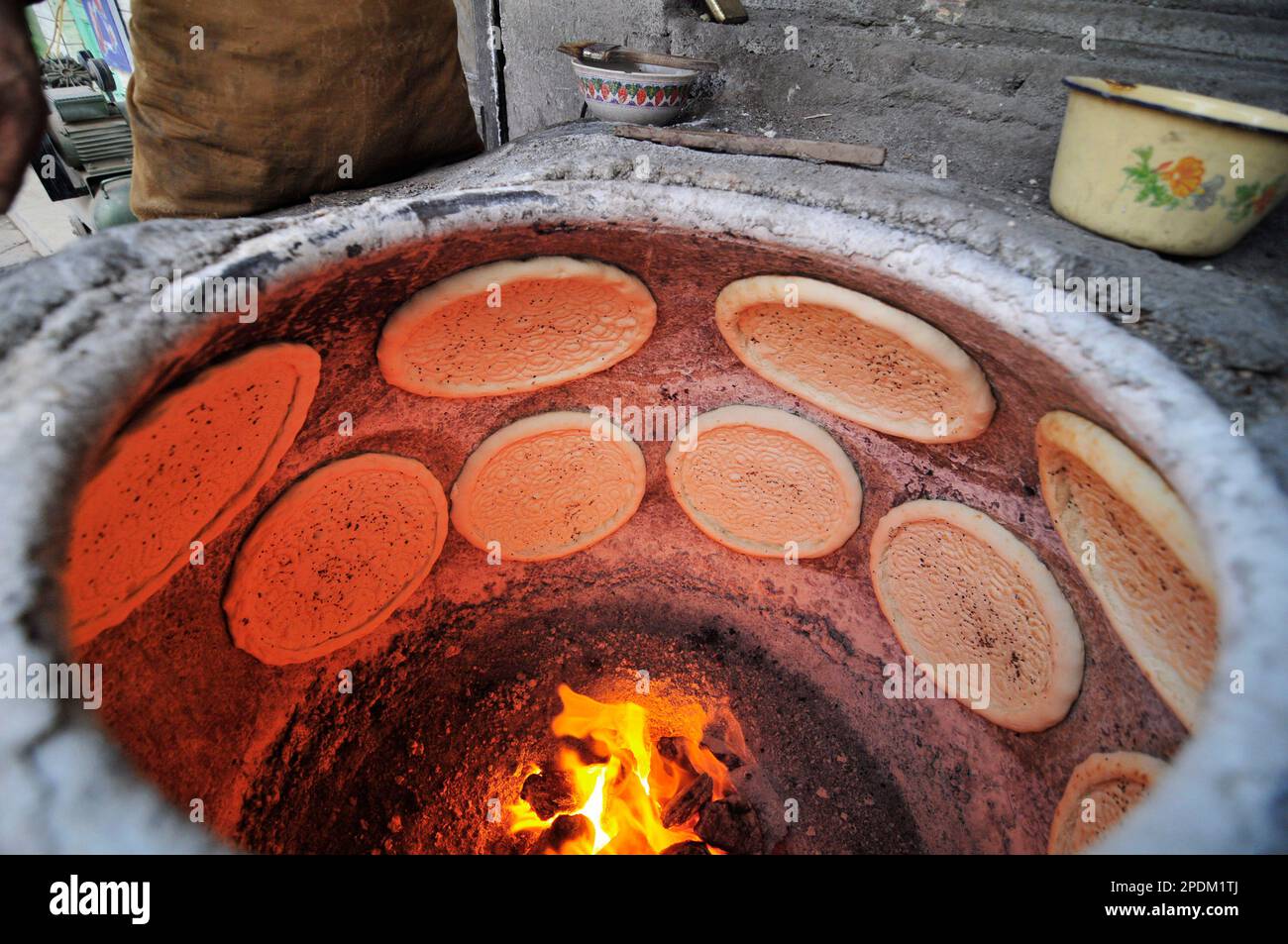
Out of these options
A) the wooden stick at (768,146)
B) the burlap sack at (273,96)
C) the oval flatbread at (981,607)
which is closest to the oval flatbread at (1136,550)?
the oval flatbread at (981,607)

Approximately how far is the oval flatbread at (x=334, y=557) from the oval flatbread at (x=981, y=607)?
5.08ft

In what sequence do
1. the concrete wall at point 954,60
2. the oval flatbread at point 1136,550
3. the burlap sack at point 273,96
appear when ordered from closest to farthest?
the oval flatbread at point 1136,550 < the burlap sack at point 273,96 < the concrete wall at point 954,60

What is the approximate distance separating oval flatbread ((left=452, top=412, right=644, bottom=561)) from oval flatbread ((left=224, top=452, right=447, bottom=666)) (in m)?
0.14

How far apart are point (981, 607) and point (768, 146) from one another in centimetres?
146

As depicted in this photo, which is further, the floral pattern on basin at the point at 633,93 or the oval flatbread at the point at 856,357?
the floral pattern on basin at the point at 633,93

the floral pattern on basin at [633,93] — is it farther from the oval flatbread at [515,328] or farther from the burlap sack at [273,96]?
the oval flatbread at [515,328]

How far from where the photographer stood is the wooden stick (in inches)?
67.4

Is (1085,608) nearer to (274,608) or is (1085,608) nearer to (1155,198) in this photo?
(1155,198)

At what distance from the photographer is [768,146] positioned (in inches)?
69.4

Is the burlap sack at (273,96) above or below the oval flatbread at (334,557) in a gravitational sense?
above

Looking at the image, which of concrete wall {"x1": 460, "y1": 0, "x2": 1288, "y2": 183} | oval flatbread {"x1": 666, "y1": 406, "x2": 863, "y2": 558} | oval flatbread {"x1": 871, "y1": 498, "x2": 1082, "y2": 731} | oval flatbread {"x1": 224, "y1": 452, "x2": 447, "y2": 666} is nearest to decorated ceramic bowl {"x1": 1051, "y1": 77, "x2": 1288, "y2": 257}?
concrete wall {"x1": 460, "y1": 0, "x2": 1288, "y2": 183}

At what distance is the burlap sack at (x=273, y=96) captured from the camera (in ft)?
5.14

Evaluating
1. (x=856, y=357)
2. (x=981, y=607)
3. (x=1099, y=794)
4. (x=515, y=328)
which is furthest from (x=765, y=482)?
(x=1099, y=794)

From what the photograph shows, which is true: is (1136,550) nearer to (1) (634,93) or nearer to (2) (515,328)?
(2) (515,328)
